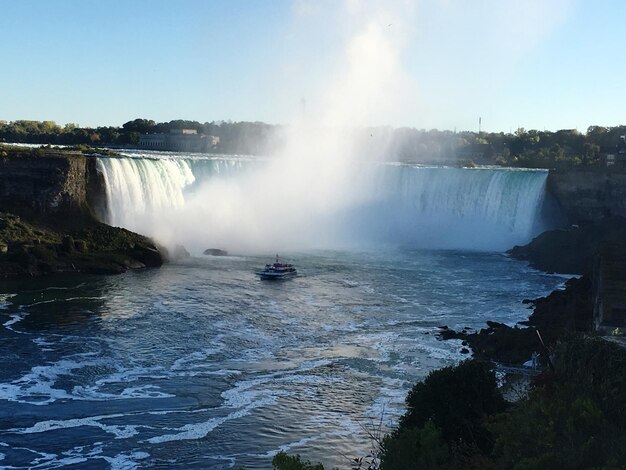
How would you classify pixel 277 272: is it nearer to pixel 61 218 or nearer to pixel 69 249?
pixel 69 249

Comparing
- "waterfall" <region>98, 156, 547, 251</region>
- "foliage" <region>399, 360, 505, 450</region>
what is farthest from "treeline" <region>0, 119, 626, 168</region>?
"foliage" <region>399, 360, 505, 450</region>

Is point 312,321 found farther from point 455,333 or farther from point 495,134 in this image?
point 495,134

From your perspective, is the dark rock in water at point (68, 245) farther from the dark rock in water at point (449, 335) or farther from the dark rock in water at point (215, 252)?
the dark rock in water at point (449, 335)

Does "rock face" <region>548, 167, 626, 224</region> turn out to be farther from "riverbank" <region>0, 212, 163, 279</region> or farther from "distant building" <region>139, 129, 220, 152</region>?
"distant building" <region>139, 129, 220, 152</region>

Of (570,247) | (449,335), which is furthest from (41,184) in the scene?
(570,247)

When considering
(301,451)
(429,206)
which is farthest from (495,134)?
(301,451)

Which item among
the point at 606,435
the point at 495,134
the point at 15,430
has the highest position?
the point at 495,134
